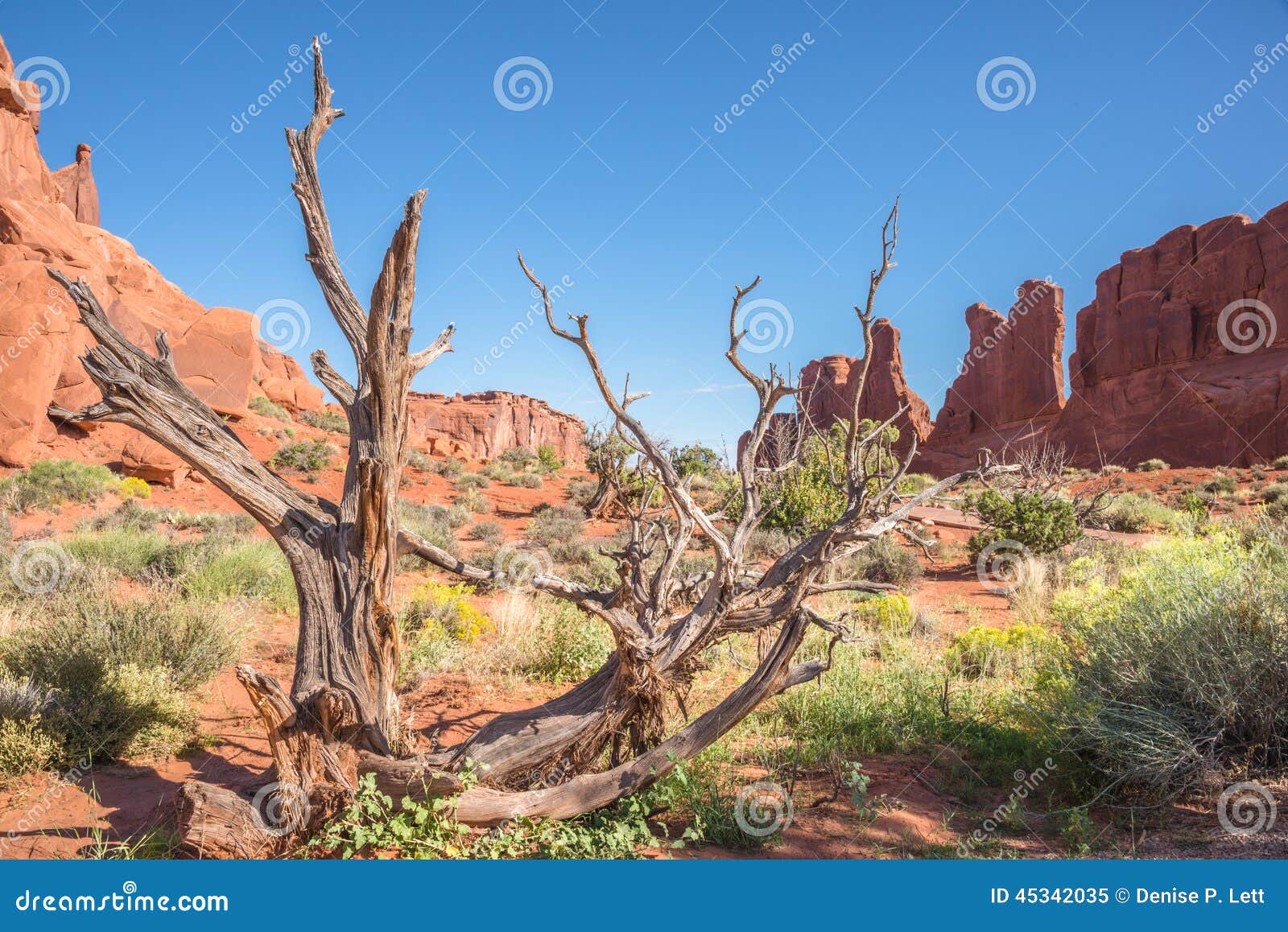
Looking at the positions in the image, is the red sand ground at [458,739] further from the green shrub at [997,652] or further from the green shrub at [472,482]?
the green shrub at [472,482]

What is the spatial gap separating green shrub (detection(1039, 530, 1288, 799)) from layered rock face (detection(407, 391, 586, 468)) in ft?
203

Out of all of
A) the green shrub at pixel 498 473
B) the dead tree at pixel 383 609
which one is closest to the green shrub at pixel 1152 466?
the green shrub at pixel 498 473

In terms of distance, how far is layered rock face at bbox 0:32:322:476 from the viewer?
18.8 m

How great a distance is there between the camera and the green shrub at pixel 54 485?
14.5 meters

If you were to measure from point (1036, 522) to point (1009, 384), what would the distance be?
52199mm

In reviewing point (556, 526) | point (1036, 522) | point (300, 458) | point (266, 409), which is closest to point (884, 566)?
point (1036, 522)

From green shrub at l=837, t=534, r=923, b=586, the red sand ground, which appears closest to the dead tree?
the red sand ground

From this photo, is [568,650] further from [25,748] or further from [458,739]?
[25,748]

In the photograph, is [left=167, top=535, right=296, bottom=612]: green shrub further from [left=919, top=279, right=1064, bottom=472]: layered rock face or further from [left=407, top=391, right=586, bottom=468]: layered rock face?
[left=407, top=391, right=586, bottom=468]: layered rock face

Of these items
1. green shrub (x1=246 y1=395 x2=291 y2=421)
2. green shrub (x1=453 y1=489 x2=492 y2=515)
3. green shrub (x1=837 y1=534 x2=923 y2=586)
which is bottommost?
green shrub (x1=837 y1=534 x2=923 y2=586)

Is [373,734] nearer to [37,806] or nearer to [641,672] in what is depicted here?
[641,672]

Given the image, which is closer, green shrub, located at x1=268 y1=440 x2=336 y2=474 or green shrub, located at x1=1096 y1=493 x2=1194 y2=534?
green shrub, located at x1=1096 y1=493 x2=1194 y2=534

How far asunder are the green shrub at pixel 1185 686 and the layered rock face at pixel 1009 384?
5426 centimetres

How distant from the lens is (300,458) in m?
23.3
